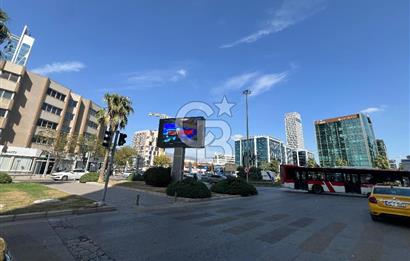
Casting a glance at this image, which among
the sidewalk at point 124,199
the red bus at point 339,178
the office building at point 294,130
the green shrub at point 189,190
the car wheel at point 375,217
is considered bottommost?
the sidewalk at point 124,199

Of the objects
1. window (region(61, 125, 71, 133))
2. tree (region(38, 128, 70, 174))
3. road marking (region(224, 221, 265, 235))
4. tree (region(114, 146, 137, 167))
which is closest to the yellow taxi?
road marking (region(224, 221, 265, 235))

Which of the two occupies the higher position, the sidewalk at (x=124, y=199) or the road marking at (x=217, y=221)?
the sidewalk at (x=124, y=199)

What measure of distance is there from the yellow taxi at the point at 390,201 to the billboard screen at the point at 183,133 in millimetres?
13454

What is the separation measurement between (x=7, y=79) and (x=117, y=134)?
37.0 metres

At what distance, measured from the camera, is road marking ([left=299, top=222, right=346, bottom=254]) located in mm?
5714

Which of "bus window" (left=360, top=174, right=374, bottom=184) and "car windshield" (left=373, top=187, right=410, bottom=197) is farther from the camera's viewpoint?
"bus window" (left=360, top=174, right=374, bottom=184)

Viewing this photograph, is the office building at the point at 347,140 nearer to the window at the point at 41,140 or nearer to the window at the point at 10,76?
the window at the point at 41,140

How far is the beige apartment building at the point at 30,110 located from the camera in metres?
34.6

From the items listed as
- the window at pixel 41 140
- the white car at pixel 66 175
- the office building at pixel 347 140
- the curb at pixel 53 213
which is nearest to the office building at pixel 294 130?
the office building at pixel 347 140

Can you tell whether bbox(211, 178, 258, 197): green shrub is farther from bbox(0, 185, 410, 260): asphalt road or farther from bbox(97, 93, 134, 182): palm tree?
bbox(97, 93, 134, 182): palm tree

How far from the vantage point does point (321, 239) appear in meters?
6.61

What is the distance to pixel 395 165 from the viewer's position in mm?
113750

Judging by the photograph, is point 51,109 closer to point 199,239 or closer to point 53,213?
point 53,213

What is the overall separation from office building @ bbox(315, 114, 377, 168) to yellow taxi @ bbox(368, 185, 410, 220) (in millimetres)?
113623
